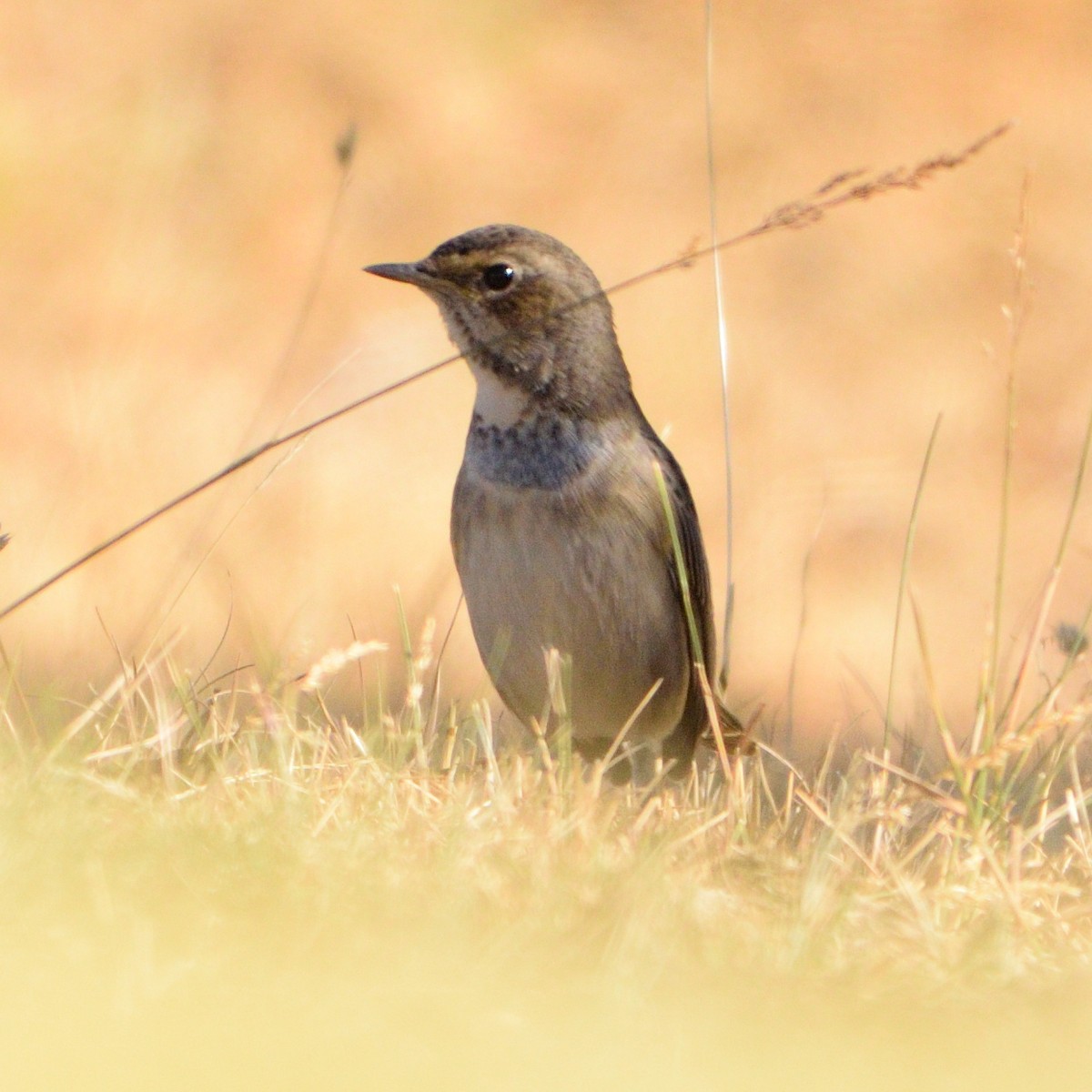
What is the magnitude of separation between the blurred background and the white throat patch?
9.45 ft

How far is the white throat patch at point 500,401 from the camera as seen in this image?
5398mm

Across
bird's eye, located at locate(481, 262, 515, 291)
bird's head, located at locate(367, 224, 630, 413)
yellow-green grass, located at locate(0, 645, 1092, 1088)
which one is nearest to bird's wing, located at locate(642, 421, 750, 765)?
bird's head, located at locate(367, 224, 630, 413)

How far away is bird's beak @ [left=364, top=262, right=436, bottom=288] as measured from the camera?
17.6 ft

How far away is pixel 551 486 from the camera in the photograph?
17.4 ft

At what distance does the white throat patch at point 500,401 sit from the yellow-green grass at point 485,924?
144 centimetres

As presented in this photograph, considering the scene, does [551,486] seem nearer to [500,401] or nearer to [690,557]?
[500,401]

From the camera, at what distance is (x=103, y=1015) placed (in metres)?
2.34

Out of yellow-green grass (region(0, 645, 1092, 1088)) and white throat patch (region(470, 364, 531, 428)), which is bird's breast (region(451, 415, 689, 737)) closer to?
white throat patch (region(470, 364, 531, 428))

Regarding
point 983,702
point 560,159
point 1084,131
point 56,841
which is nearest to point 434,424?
point 560,159

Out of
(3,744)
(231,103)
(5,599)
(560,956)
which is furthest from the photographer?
(231,103)

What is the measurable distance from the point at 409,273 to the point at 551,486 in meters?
0.76

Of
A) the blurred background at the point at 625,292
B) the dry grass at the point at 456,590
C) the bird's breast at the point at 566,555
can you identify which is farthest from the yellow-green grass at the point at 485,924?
the blurred background at the point at 625,292

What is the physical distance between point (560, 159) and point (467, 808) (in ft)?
32.5

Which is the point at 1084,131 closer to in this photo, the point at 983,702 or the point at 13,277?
the point at 13,277
